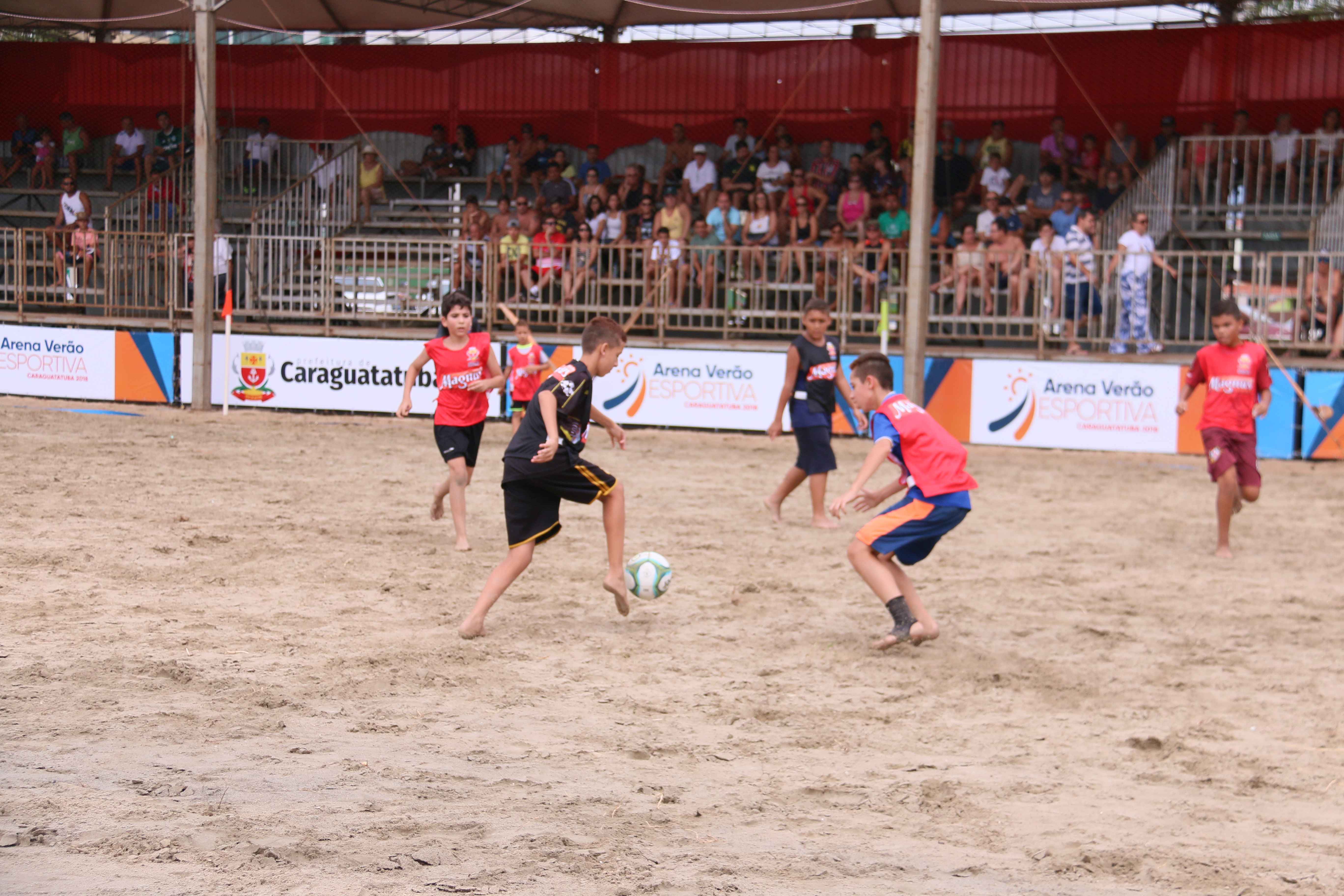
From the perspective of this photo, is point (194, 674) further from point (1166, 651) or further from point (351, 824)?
point (1166, 651)

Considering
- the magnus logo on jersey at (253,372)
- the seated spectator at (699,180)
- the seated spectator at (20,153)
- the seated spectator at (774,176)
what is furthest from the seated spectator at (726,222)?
the seated spectator at (20,153)

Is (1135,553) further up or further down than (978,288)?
further down

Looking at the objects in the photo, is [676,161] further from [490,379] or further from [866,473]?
[866,473]

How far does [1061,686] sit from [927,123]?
10.3 m

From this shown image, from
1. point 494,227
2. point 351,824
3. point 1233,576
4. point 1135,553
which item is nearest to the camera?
point 351,824

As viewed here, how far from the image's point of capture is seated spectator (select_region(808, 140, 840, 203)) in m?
20.1

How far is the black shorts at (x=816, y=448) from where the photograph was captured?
10711 mm

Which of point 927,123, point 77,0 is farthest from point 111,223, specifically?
point 927,123

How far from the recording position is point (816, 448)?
35.2ft

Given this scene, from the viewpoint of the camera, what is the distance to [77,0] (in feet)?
77.3

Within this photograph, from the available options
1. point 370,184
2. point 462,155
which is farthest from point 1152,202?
point 370,184

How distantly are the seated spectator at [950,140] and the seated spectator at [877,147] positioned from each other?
2.45ft

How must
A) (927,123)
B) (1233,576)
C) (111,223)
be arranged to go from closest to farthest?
(1233,576), (927,123), (111,223)

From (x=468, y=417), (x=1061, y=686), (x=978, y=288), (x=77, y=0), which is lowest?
(x=1061, y=686)
